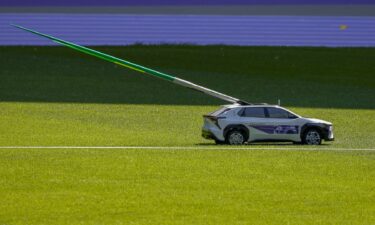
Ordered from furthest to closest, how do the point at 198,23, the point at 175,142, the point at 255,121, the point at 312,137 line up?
the point at 198,23 < the point at 175,142 < the point at 312,137 < the point at 255,121

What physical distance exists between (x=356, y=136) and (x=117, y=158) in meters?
6.99

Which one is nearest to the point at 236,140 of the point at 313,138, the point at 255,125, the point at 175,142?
the point at 255,125

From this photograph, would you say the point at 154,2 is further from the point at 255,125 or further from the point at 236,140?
the point at 255,125

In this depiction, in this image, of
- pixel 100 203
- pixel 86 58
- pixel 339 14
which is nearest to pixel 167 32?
pixel 86 58

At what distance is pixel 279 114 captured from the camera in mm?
23500

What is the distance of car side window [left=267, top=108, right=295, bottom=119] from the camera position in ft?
76.8

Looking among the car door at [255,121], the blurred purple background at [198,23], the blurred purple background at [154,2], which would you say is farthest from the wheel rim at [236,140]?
the blurred purple background at [154,2]

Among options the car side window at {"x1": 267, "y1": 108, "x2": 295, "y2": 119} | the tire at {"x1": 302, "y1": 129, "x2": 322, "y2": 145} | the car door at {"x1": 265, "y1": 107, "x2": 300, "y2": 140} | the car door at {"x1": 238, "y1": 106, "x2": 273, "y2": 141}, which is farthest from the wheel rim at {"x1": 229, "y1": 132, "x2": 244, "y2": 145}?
the tire at {"x1": 302, "y1": 129, "x2": 322, "y2": 145}

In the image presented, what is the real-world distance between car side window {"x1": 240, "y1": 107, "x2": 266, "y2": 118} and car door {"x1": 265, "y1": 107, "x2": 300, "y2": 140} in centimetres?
10

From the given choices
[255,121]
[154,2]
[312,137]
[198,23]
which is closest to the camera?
[255,121]

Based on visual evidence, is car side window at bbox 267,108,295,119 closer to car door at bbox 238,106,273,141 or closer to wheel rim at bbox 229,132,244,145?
car door at bbox 238,106,273,141

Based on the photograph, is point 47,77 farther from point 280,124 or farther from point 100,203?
point 100,203

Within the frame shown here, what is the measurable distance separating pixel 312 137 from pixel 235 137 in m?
1.64

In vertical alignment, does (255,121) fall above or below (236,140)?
above
